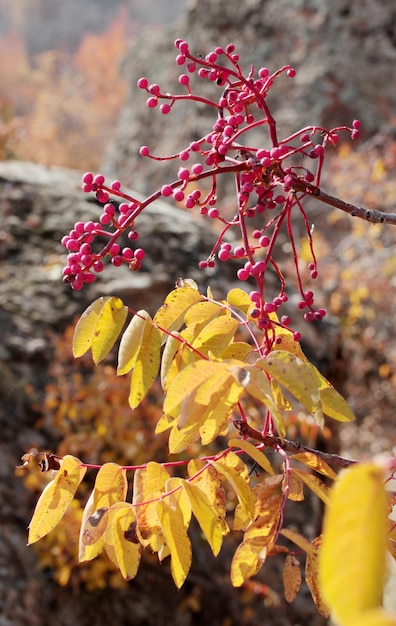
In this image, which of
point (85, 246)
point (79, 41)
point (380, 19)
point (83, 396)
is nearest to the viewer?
point (85, 246)

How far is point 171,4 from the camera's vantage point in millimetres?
32562

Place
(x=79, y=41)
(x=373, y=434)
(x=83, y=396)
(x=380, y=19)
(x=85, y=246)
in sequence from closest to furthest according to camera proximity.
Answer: (x=85, y=246) → (x=83, y=396) → (x=373, y=434) → (x=380, y=19) → (x=79, y=41)

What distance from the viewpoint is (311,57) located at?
7477mm

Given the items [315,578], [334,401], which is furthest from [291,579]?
[334,401]

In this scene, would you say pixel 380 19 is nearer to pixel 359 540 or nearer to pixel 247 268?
pixel 247 268

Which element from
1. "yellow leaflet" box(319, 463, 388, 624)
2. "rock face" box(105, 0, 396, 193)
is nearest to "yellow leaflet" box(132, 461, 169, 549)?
"yellow leaflet" box(319, 463, 388, 624)

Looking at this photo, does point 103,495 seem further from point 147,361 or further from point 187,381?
point 187,381

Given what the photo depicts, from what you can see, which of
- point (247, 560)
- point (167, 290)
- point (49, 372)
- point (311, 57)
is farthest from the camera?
point (311, 57)

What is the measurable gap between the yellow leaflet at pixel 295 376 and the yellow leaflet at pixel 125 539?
1.05ft

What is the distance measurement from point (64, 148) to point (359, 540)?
17005 mm

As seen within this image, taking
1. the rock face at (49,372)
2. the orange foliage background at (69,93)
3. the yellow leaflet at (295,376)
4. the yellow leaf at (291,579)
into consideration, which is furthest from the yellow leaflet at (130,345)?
the orange foliage background at (69,93)

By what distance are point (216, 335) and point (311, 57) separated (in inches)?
283

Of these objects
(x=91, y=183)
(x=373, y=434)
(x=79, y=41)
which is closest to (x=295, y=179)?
(x=91, y=183)

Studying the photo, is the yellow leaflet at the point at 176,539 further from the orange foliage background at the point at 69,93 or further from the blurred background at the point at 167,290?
the orange foliage background at the point at 69,93
